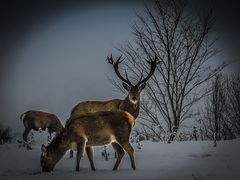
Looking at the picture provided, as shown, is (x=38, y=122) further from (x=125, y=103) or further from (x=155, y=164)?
(x=155, y=164)

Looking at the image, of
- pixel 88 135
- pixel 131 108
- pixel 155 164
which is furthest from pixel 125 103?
pixel 88 135

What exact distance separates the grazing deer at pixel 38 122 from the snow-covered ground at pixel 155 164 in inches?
84.6

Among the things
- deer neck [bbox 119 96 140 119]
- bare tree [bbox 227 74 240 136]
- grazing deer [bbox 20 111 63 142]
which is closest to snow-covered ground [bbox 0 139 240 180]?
deer neck [bbox 119 96 140 119]

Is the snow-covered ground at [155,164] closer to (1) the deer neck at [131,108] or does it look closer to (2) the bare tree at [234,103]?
(1) the deer neck at [131,108]

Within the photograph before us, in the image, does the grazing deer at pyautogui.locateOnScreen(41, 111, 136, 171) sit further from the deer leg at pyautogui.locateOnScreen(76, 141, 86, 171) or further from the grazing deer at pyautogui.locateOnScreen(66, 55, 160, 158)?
the grazing deer at pyautogui.locateOnScreen(66, 55, 160, 158)

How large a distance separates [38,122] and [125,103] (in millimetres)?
3751

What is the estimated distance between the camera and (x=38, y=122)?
9781 mm

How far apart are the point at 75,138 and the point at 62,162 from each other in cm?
99

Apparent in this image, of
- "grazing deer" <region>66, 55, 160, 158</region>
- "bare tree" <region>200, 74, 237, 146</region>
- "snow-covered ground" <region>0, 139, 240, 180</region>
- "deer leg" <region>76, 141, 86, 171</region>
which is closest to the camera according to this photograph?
"snow-covered ground" <region>0, 139, 240, 180</region>

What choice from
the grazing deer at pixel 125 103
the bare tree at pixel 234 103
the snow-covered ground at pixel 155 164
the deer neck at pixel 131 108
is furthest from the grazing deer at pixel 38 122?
the bare tree at pixel 234 103

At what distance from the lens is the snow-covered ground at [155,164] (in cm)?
448

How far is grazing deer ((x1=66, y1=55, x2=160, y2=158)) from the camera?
668cm

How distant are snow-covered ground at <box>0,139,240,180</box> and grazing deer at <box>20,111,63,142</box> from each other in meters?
2.15

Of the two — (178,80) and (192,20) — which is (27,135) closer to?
(178,80)
